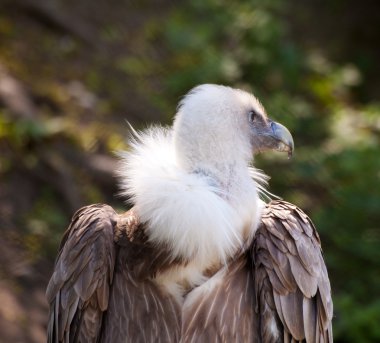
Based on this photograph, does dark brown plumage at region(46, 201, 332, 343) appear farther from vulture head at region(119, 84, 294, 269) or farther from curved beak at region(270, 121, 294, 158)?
curved beak at region(270, 121, 294, 158)

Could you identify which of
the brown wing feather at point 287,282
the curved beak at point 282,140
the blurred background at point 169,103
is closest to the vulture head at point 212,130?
the curved beak at point 282,140

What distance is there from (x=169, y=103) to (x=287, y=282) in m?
6.27

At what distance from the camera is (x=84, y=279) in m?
4.59

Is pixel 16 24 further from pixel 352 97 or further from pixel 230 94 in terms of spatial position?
pixel 230 94

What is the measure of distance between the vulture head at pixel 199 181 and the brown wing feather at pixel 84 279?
29 cm

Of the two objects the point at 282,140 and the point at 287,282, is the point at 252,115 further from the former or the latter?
the point at 287,282

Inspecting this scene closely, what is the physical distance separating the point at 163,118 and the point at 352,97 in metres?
2.86

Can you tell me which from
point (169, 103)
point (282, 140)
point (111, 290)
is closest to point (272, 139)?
point (282, 140)

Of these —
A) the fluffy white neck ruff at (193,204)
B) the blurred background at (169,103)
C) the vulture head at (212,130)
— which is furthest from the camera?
the blurred background at (169,103)

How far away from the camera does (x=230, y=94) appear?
4.61 meters

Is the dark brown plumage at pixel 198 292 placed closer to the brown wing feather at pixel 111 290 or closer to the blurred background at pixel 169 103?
the brown wing feather at pixel 111 290

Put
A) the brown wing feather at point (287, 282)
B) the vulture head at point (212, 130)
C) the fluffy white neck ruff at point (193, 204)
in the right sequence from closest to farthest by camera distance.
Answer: the fluffy white neck ruff at point (193, 204)
the vulture head at point (212, 130)
the brown wing feather at point (287, 282)

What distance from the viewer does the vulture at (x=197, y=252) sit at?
4320 millimetres

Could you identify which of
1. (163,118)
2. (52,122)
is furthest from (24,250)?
(163,118)
